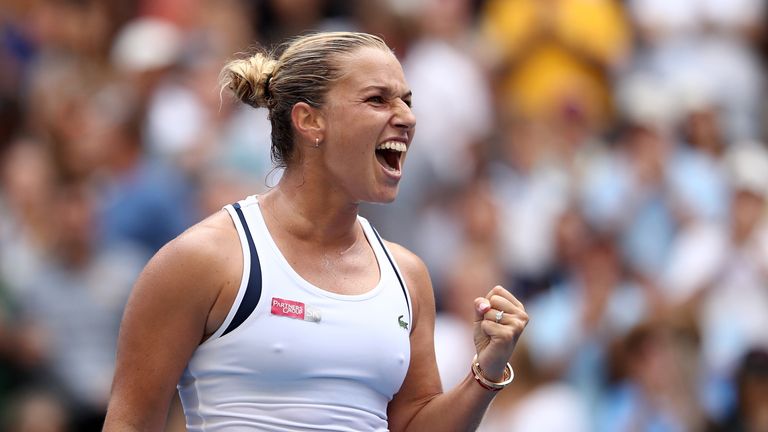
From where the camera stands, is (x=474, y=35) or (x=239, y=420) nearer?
(x=239, y=420)

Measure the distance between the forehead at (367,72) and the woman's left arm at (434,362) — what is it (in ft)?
1.71

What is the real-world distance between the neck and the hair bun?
23 cm

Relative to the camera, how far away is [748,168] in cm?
848

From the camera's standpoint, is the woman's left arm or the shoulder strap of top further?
the shoulder strap of top

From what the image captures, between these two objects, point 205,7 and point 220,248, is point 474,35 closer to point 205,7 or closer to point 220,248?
point 205,7

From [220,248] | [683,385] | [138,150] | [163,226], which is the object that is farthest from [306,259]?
[138,150]

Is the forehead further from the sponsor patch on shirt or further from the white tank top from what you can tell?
the sponsor patch on shirt

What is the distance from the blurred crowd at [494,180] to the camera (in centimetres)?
741

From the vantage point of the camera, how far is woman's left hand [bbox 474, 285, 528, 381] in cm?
393

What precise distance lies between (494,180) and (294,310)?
209 inches

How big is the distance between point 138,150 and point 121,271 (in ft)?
3.78

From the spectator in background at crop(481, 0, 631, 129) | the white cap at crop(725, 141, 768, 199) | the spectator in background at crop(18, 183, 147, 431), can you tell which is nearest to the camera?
the spectator in background at crop(18, 183, 147, 431)

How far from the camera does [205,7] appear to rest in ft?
32.6

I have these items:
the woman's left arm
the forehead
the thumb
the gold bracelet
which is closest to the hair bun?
the forehead
